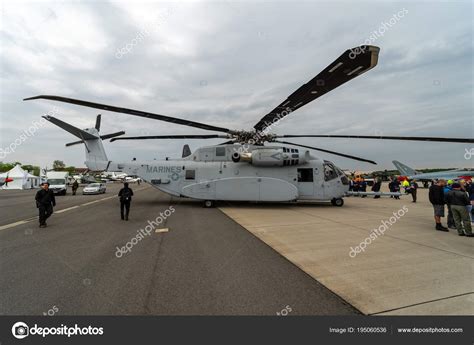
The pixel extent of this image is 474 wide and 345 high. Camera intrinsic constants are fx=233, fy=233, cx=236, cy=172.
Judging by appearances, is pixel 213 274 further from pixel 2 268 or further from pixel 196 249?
pixel 2 268

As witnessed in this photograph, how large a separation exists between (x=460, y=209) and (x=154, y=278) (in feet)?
28.5

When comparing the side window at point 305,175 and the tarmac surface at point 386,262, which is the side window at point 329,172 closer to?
the side window at point 305,175

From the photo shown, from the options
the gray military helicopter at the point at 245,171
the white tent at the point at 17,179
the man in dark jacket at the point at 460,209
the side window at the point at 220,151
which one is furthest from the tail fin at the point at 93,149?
the white tent at the point at 17,179

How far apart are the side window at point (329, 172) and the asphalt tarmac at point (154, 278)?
8.32 metres

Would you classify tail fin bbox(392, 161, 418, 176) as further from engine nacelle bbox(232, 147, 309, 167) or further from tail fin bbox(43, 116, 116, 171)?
tail fin bbox(43, 116, 116, 171)

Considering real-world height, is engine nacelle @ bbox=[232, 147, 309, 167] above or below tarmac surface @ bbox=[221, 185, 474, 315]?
above

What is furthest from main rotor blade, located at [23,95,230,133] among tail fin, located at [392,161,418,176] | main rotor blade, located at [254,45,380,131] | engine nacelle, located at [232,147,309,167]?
tail fin, located at [392,161,418,176]

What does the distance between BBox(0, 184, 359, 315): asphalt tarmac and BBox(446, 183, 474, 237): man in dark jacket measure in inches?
237

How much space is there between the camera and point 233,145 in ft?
44.9

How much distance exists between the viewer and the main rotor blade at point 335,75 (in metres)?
5.11

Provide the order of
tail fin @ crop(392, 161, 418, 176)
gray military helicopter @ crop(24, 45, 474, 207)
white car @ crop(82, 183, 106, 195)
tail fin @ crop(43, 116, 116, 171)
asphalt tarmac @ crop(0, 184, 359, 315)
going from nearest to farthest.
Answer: asphalt tarmac @ crop(0, 184, 359, 315) < gray military helicopter @ crop(24, 45, 474, 207) < tail fin @ crop(43, 116, 116, 171) < white car @ crop(82, 183, 106, 195) < tail fin @ crop(392, 161, 418, 176)

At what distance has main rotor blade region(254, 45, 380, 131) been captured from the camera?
5105 mm

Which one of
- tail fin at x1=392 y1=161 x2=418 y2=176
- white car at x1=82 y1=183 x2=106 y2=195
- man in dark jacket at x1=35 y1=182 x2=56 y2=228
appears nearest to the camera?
man in dark jacket at x1=35 y1=182 x2=56 y2=228
